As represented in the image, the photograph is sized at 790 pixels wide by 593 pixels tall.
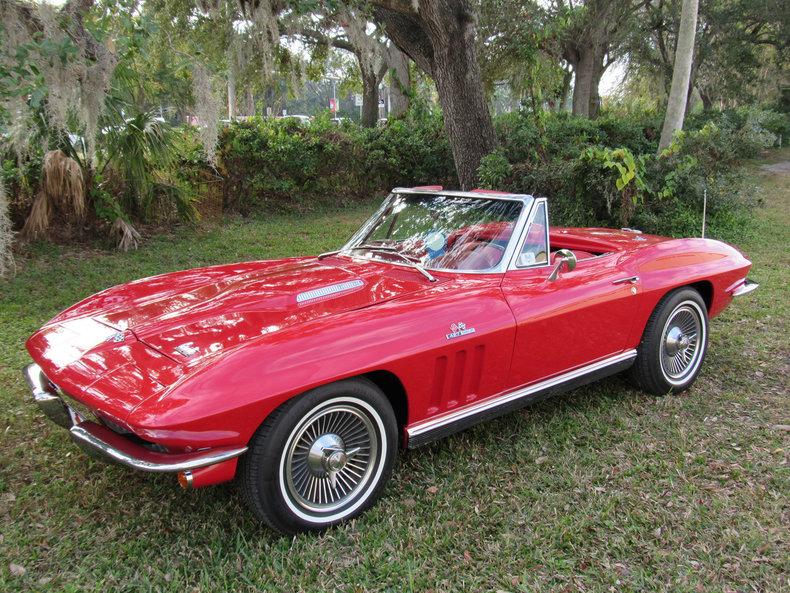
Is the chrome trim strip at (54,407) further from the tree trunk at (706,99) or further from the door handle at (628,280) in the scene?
the tree trunk at (706,99)

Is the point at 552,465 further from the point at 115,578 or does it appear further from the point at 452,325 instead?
the point at 115,578

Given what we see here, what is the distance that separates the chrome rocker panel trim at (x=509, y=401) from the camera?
9.40 ft

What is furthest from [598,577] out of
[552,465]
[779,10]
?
[779,10]

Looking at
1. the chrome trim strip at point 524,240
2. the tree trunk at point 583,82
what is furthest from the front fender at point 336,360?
the tree trunk at point 583,82

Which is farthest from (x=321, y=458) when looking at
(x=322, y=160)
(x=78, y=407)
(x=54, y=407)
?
(x=322, y=160)

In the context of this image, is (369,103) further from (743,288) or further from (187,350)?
(187,350)

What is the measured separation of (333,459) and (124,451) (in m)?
0.82

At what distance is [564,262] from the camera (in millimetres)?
3494

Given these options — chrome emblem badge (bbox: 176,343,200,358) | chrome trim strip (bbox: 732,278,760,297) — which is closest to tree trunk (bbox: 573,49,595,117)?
chrome trim strip (bbox: 732,278,760,297)

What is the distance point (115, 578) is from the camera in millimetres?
2383

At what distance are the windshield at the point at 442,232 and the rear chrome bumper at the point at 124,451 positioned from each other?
5.51ft

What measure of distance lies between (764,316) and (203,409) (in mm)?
5325

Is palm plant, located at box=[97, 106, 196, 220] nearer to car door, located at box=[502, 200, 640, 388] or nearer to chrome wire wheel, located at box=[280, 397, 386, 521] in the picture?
car door, located at box=[502, 200, 640, 388]

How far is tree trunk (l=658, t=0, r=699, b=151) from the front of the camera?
10.1 metres
